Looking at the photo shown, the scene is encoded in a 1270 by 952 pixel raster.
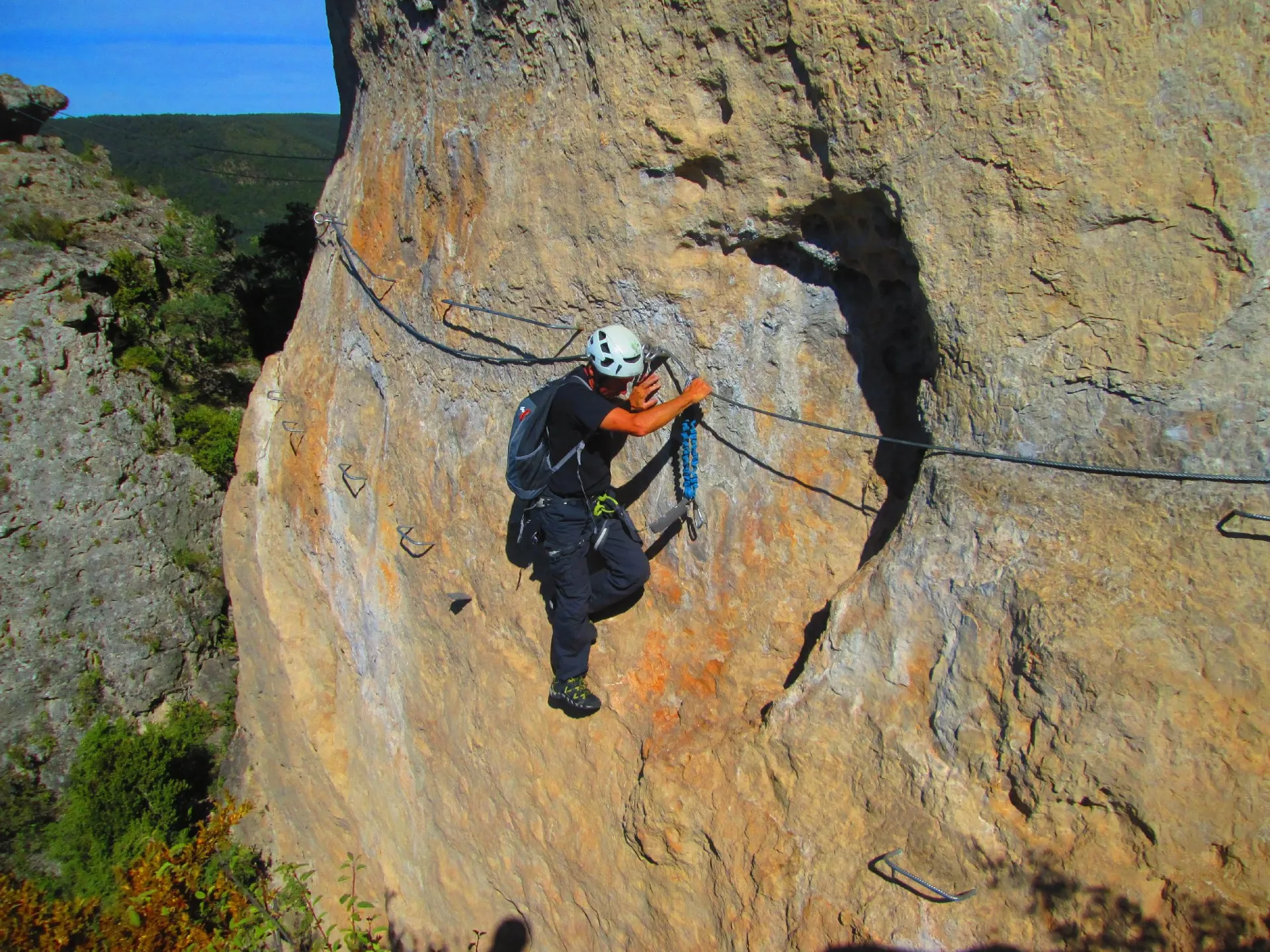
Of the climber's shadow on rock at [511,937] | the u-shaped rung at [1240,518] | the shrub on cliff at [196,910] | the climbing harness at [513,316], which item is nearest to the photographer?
the u-shaped rung at [1240,518]

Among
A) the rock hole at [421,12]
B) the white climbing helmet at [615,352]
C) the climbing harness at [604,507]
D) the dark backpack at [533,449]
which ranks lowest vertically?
the climbing harness at [604,507]

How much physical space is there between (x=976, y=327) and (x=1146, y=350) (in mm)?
571

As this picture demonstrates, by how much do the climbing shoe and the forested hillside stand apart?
38193 mm

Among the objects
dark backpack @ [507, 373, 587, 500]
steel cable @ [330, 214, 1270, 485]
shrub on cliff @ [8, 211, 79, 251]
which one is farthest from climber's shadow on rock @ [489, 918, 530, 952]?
shrub on cliff @ [8, 211, 79, 251]

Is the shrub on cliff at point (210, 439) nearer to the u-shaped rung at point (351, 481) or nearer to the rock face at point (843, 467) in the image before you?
the u-shaped rung at point (351, 481)

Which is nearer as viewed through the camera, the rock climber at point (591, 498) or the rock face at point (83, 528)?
the rock climber at point (591, 498)

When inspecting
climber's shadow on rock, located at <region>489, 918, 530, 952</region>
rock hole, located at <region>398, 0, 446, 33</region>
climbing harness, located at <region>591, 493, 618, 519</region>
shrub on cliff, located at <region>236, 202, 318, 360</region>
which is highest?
rock hole, located at <region>398, 0, 446, 33</region>

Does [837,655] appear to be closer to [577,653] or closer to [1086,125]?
[577,653]

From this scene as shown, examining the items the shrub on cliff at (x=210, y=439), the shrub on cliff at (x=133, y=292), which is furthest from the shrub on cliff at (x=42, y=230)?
the shrub on cliff at (x=210, y=439)

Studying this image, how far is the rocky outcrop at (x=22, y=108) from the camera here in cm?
1452

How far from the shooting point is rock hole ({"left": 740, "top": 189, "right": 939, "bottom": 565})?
3553 mm

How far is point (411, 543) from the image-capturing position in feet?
18.2

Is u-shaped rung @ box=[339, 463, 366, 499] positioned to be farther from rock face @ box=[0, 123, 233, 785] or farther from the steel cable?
rock face @ box=[0, 123, 233, 785]

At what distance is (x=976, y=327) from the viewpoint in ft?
10.1
